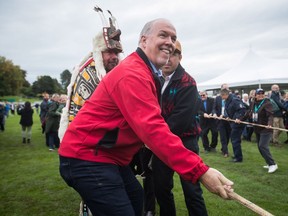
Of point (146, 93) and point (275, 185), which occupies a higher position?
point (146, 93)

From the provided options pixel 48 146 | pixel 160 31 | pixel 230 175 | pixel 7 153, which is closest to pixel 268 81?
pixel 230 175

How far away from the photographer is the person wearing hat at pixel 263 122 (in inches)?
277

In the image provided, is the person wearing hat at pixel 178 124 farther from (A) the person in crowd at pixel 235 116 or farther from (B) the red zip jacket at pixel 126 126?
(A) the person in crowd at pixel 235 116

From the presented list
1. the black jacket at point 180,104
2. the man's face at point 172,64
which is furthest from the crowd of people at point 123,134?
the man's face at point 172,64

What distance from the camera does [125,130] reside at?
1.88 meters

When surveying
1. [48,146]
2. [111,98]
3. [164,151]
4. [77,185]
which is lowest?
[48,146]

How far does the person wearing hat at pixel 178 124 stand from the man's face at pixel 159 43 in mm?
1327

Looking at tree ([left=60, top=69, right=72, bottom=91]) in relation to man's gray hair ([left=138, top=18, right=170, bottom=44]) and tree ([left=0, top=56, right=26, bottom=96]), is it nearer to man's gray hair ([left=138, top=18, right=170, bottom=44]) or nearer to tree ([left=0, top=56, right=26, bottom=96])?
tree ([left=0, top=56, right=26, bottom=96])

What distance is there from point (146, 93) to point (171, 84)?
5.71 feet

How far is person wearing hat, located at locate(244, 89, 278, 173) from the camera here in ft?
23.0

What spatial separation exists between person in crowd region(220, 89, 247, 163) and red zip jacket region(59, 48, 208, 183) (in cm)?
698

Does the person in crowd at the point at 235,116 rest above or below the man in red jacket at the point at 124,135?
below

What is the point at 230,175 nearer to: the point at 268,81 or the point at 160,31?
the point at 160,31

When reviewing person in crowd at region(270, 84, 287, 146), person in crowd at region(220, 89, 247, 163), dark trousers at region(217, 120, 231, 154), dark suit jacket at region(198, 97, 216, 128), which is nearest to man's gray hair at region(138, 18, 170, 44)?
person in crowd at region(220, 89, 247, 163)
